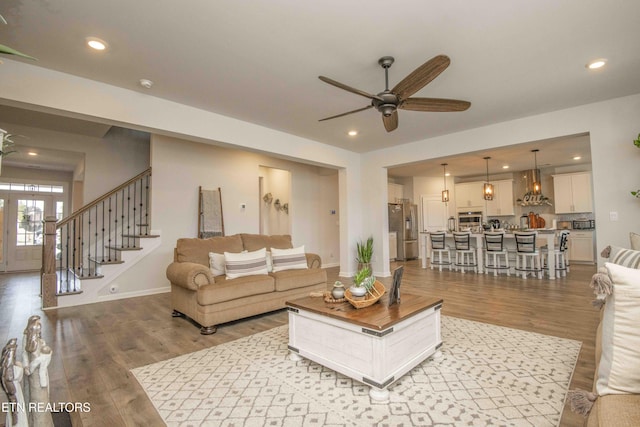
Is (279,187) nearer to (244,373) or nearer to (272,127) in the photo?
(272,127)

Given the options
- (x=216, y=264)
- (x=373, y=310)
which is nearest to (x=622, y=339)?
(x=373, y=310)

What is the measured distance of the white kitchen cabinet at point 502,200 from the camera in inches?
369

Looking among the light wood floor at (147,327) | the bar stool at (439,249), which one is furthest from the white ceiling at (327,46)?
the bar stool at (439,249)

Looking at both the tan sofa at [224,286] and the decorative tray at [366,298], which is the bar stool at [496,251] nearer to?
the tan sofa at [224,286]

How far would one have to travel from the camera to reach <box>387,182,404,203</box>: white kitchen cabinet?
991 centimetres

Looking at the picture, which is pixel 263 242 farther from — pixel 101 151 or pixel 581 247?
pixel 581 247

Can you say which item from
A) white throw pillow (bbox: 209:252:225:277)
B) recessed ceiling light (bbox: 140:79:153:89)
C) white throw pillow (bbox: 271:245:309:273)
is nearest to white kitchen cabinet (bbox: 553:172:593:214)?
white throw pillow (bbox: 271:245:309:273)

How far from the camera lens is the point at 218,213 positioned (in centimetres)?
621

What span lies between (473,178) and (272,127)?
794cm

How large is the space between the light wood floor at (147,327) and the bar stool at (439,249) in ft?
4.78

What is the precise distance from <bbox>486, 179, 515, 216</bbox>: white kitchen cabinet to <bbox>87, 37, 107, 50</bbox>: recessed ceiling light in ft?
33.2

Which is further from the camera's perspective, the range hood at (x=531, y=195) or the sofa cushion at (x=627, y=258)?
the range hood at (x=531, y=195)

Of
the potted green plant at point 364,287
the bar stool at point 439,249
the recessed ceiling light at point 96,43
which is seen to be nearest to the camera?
the potted green plant at point 364,287

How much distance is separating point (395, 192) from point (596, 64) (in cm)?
Result: 701
